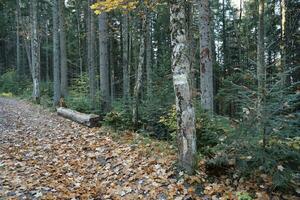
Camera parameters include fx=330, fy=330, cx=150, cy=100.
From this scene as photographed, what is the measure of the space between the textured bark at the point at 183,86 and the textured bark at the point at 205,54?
149 inches

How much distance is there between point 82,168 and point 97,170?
1.40ft

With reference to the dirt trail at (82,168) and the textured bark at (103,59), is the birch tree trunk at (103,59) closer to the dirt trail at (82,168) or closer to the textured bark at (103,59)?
the textured bark at (103,59)

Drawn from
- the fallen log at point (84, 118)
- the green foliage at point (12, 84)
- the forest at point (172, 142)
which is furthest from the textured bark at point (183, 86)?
the green foliage at point (12, 84)

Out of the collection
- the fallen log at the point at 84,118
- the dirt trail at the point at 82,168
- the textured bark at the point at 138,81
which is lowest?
the dirt trail at the point at 82,168

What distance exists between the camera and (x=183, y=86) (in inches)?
244

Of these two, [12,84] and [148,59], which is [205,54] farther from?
[12,84]

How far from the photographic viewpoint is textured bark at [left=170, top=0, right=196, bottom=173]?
6.21 metres

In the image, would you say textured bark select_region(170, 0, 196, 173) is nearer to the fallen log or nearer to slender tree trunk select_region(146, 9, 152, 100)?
slender tree trunk select_region(146, 9, 152, 100)

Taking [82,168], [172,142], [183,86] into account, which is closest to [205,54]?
[172,142]

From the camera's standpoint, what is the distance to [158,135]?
30.8 feet

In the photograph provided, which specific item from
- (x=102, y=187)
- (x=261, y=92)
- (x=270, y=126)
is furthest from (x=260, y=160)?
(x=102, y=187)

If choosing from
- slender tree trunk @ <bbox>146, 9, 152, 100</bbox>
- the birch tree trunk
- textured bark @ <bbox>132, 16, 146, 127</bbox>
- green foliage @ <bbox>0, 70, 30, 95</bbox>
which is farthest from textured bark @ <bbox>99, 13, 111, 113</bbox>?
green foliage @ <bbox>0, 70, 30, 95</bbox>

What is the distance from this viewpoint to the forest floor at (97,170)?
19.3 feet

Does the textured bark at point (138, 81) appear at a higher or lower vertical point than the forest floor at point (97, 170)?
higher
